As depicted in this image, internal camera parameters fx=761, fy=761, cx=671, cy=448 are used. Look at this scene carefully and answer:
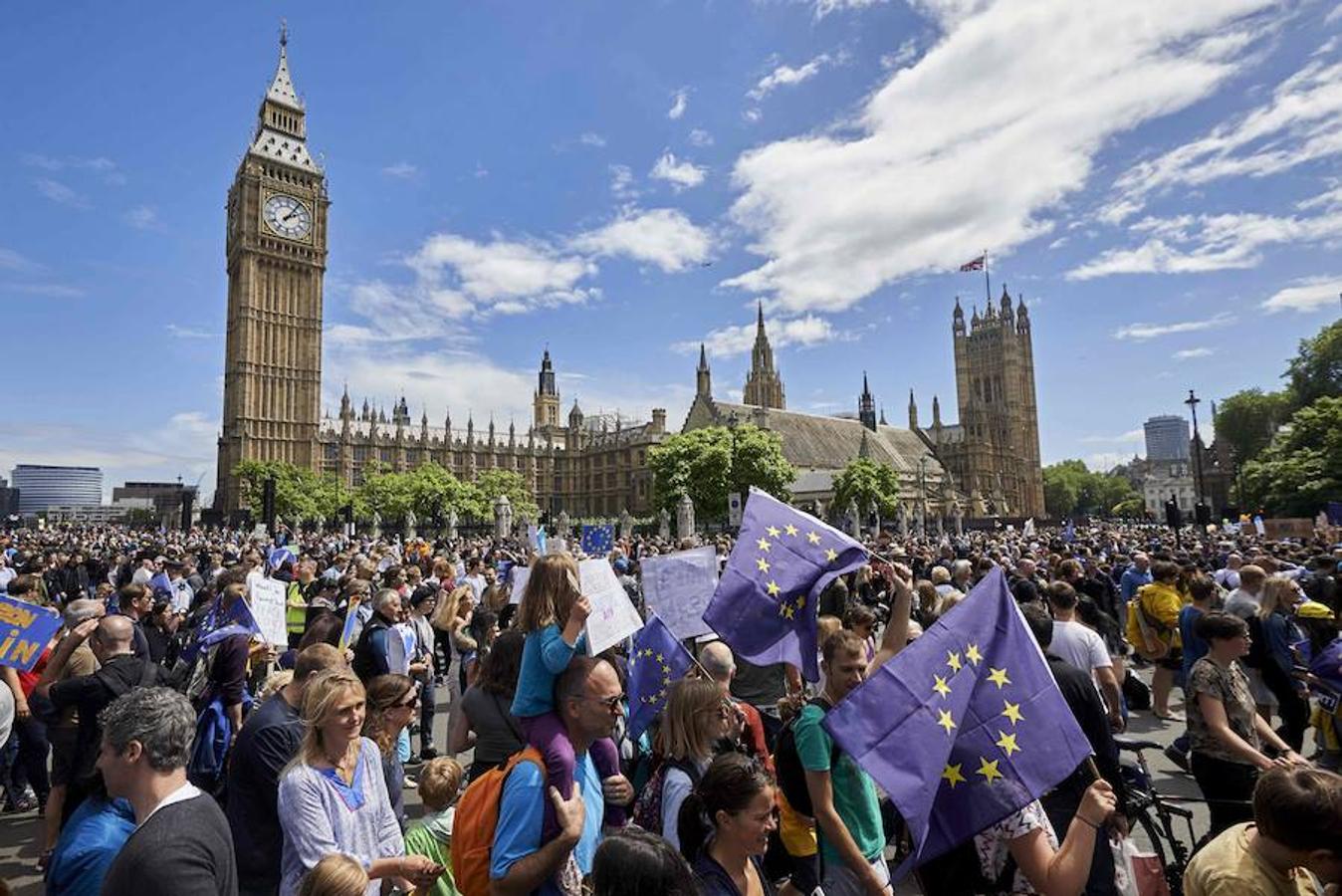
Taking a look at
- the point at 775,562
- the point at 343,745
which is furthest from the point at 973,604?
the point at 343,745

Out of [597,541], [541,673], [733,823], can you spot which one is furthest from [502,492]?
[733,823]

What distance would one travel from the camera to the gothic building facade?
80.8 m

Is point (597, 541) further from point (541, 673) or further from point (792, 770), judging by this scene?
point (541, 673)

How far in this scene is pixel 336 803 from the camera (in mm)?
3068

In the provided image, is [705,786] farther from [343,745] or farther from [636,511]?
[636,511]

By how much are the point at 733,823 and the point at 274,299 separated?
93345mm

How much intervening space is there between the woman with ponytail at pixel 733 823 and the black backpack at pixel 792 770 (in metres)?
0.75

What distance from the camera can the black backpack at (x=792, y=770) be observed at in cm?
340

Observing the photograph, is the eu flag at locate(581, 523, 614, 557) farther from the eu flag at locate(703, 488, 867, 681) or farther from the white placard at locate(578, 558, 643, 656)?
the eu flag at locate(703, 488, 867, 681)

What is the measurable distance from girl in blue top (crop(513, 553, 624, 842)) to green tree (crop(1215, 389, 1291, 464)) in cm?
7437

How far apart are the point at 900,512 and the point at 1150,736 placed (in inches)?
2092

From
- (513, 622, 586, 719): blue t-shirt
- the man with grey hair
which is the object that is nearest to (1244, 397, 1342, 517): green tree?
(513, 622, 586, 719): blue t-shirt

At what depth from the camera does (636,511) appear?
8856 centimetres

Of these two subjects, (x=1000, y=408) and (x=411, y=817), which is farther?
(x=1000, y=408)
